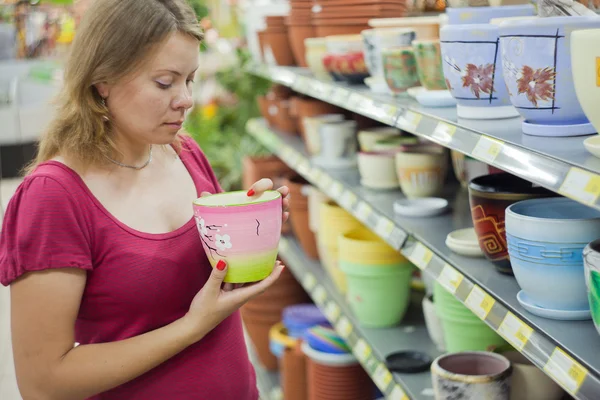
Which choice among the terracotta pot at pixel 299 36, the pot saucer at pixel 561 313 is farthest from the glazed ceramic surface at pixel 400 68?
the terracotta pot at pixel 299 36

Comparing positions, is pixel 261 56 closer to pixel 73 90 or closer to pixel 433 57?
pixel 433 57

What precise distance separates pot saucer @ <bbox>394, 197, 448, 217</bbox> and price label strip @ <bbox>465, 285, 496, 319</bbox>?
57cm

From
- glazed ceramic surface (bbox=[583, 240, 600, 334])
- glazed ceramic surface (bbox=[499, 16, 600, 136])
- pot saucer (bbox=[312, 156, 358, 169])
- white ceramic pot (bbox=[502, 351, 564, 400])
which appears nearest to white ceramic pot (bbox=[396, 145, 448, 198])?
pot saucer (bbox=[312, 156, 358, 169])

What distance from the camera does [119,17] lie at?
1.40 meters

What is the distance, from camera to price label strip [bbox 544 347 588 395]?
3.51 feet

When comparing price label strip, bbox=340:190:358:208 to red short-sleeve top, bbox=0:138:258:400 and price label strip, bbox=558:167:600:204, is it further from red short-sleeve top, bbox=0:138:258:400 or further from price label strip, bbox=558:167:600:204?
price label strip, bbox=558:167:600:204

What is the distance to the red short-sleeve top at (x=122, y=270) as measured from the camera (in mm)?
1357

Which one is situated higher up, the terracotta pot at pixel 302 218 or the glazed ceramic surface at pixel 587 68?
the glazed ceramic surface at pixel 587 68

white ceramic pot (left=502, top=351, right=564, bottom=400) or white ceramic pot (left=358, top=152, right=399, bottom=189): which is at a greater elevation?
white ceramic pot (left=358, top=152, right=399, bottom=189)

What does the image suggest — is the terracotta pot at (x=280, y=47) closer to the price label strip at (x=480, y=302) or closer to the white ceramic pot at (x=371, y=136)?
the white ceramic pot at (x=371, y=136)

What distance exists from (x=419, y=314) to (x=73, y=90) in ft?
4.47

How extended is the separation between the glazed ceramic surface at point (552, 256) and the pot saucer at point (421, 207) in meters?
0.70

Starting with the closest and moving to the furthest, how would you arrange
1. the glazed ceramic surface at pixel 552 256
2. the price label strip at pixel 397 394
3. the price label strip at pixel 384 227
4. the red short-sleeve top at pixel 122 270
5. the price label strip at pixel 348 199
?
the glazed ceramic surface at pixel 552 256, the red short-sleeve top at pixel 122 270, the price label strip at pixel 397 394, the price label strip at pixel 384 227, the price label strip at pixel 348 199

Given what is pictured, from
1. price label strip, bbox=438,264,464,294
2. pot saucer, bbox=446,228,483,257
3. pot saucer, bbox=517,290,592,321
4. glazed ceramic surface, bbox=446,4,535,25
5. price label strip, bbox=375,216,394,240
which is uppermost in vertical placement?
glazed ceramic surface, bbox=446,4,535,25
